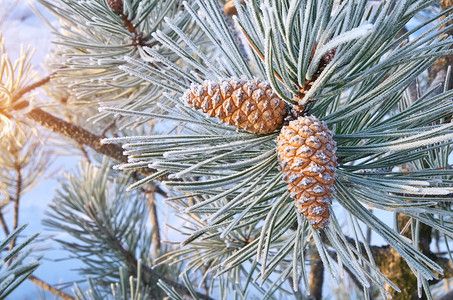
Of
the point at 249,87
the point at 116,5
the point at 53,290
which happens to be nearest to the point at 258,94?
the point at 249,87

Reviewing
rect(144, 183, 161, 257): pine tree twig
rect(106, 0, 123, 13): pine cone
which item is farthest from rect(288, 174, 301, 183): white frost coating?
rect(144, 183, 161, 257): pine tree twig

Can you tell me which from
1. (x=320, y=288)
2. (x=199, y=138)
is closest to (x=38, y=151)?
(x=320, y=288)

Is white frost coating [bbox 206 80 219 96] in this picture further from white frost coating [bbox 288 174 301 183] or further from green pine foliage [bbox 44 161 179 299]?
green pine foliage [bbox 44 161 179 299]

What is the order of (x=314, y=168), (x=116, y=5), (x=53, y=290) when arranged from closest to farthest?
(x=314, y=168)
(x=116, y=5)
(x=53, y=290)

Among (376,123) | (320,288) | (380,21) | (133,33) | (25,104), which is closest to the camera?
(380,21)

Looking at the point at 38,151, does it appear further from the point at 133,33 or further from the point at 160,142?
the point at 160,142

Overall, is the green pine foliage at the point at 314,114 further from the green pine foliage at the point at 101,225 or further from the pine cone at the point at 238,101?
the green pine foliage at the point at 101,225

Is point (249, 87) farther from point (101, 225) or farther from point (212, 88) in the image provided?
point (101, 225)
